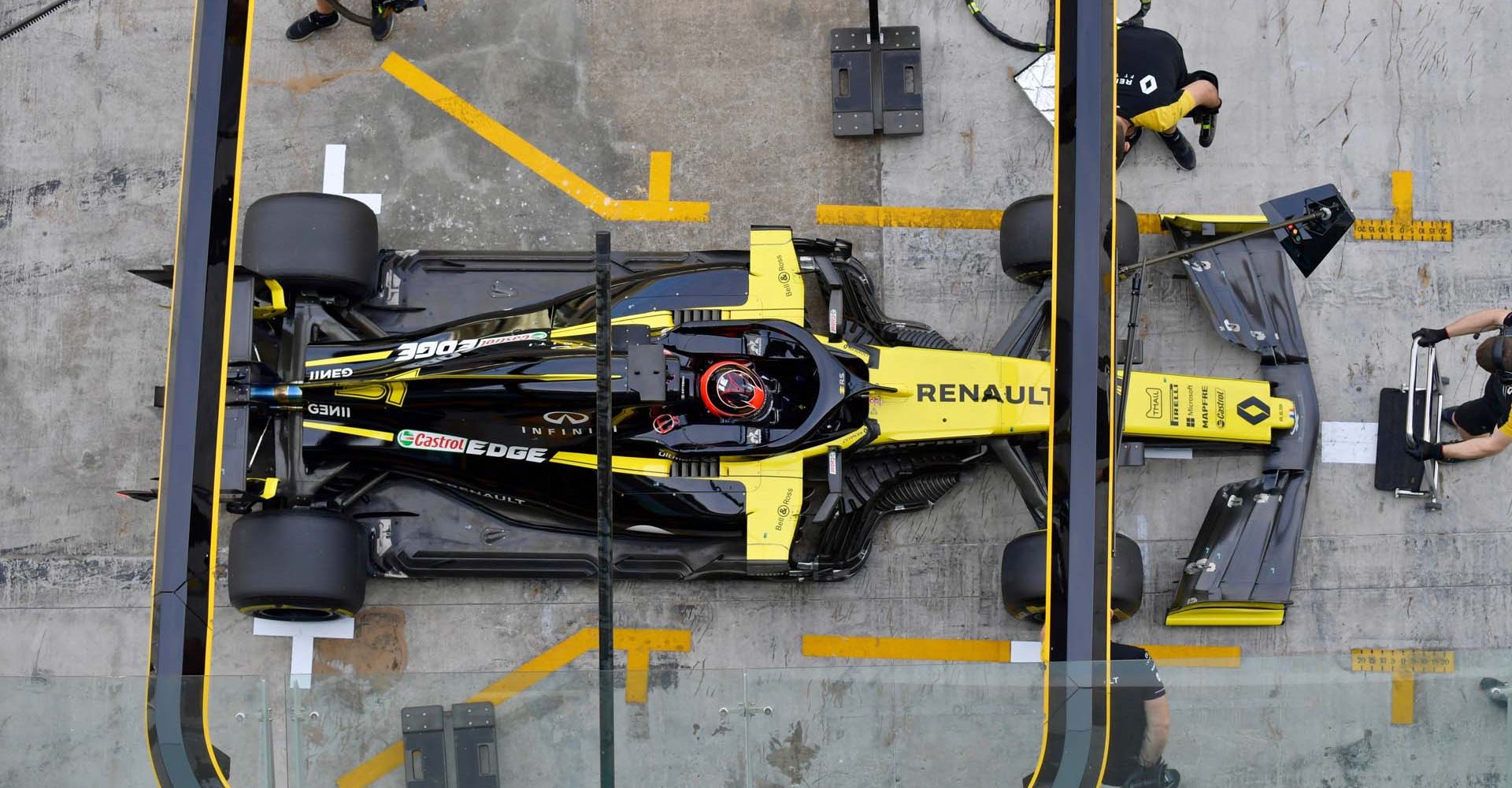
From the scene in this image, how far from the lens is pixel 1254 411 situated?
6.91 metres

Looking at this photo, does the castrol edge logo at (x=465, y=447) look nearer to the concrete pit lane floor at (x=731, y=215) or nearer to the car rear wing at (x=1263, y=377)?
the concrete pit lane floor at (x=731, y=215)

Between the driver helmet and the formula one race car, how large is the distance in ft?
0.04

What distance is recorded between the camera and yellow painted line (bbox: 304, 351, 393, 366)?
21.3ft

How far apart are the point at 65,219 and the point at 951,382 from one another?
4974 millimetres

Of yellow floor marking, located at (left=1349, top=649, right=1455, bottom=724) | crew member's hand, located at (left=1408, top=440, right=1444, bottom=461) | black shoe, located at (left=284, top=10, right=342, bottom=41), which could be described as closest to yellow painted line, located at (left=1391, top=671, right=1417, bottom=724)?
yellow floor marking, located at (left=1349, top=649, right=1455, bottom=724)

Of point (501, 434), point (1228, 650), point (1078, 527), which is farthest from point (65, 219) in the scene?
point (1228, 650)

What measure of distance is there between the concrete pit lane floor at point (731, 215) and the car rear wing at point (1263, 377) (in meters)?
0.26

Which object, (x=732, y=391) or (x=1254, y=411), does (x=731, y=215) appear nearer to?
(x=732, y=391)

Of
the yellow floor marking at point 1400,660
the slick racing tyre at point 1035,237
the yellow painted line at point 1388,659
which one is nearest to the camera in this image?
the yellow floor marking at point 1400,660

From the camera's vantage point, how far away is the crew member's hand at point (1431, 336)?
693 cm

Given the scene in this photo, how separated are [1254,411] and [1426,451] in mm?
1060

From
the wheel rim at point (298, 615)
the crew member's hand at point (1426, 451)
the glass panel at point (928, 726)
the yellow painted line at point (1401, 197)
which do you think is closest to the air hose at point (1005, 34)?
the yellow painted line at point (1401, 197)

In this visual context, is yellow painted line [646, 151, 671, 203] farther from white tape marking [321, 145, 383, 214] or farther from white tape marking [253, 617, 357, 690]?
white tape marking [253, 617, 357, 690]

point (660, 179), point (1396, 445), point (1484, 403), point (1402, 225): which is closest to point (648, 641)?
point (660, 179)
